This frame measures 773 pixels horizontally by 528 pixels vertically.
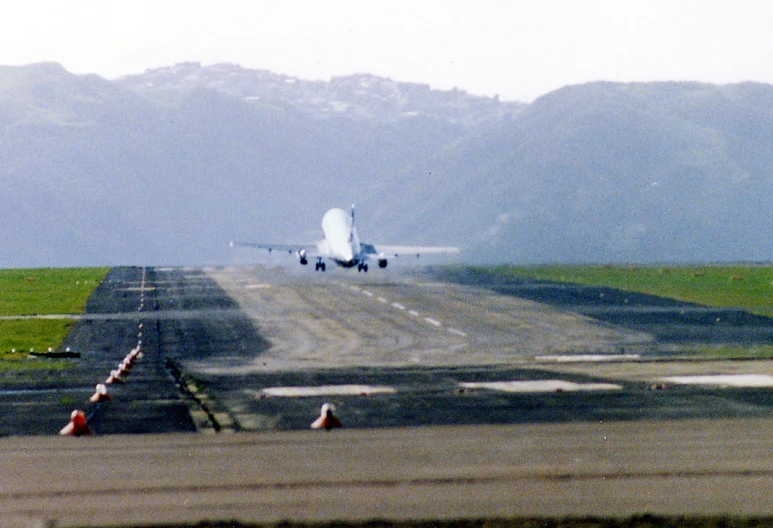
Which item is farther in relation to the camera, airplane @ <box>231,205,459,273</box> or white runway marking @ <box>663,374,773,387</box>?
airplane @ <box>231,205,459,273</box>

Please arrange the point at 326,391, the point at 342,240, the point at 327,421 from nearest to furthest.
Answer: the point at 327,421, the point at 326,391, the point at 342,240

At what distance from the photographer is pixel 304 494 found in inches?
760

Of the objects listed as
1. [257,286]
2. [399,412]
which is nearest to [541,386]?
[399,412]

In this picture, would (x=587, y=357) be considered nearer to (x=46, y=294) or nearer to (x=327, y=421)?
(x=327, y=421)

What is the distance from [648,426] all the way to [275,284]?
73.6 metres

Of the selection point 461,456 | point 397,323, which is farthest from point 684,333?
point 461,456

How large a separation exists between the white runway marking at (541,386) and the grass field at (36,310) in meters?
16.9

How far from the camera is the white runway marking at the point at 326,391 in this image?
3259 cm

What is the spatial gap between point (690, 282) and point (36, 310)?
191 feet

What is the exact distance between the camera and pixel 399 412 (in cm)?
2870

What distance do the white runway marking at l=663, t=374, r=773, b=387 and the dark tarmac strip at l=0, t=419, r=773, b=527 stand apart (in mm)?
8171

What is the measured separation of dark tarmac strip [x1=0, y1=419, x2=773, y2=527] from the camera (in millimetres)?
18172

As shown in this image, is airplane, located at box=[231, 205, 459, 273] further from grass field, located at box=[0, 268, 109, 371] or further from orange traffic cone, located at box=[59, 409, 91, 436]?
orange traffic cone, located at box=[59, 409, 91, 436]

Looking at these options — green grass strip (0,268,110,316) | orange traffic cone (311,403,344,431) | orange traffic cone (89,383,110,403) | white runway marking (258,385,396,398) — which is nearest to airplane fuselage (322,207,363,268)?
green grass strip (0,268,110,316)
